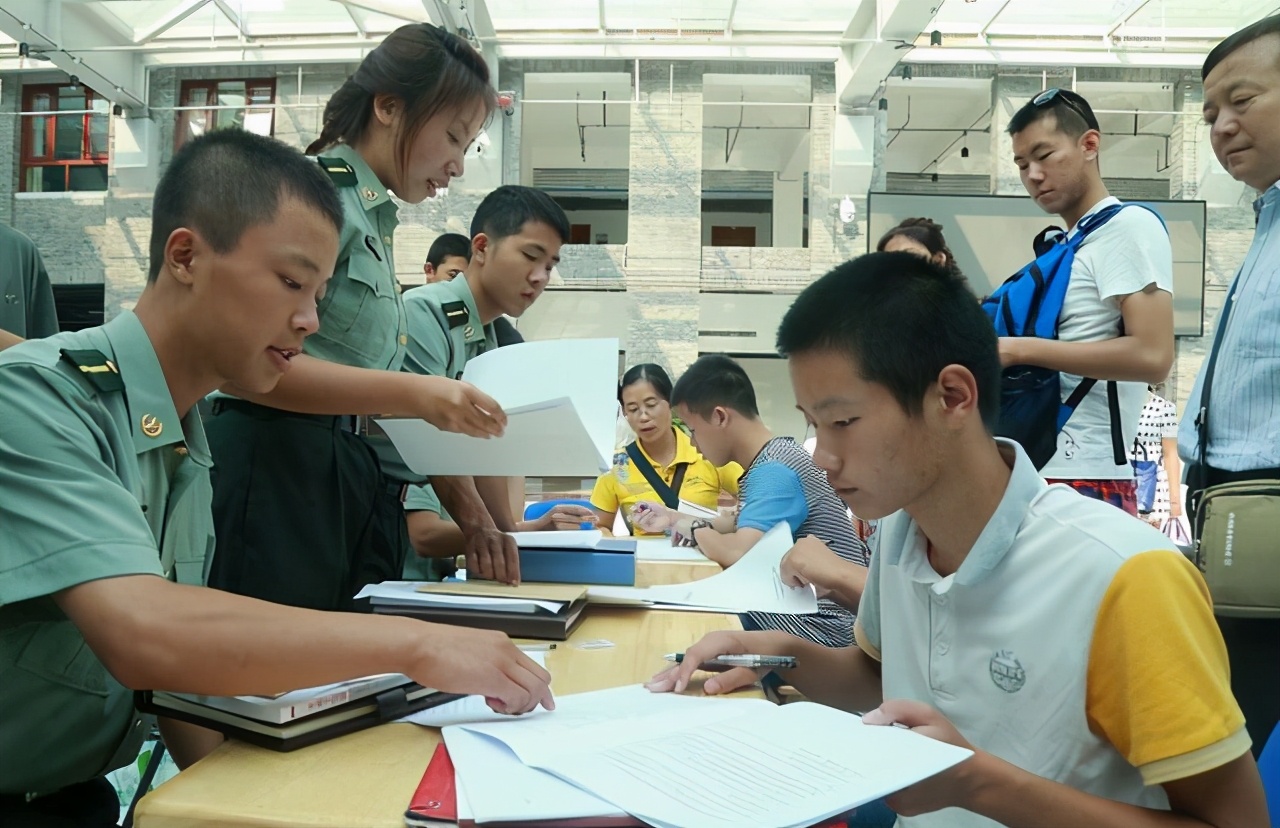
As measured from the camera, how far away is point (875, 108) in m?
9.70

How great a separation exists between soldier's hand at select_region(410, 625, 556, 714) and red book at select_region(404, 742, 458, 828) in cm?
7

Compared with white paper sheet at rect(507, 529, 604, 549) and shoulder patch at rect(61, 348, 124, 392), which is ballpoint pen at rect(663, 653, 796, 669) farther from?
shoulder patch at rect(61, 348, 124, 392)

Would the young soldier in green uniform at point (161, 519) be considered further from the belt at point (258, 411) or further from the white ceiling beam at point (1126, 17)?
the white ceiling beam at point (1126, 17)

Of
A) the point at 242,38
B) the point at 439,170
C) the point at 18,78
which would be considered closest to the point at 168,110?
the point at 242,38

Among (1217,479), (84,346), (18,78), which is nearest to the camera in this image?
(84,346)

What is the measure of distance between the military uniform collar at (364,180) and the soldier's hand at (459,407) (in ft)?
1.52

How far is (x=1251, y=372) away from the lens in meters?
1.58

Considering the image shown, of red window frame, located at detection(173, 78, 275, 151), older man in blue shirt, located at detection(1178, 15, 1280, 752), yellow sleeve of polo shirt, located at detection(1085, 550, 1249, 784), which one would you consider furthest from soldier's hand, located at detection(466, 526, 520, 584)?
red window frame, located at detection(173, 78, 275, 151)

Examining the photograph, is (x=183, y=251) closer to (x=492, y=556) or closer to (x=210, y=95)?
(x=492, y=556)

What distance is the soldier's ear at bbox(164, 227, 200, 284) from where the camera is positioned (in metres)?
1.04

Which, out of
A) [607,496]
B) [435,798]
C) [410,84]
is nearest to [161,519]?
[435,798]

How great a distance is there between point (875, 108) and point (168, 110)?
740 centimetres

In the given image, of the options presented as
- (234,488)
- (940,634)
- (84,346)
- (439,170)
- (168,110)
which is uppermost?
(168,110)

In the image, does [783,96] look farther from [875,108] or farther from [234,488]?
[234,488]
